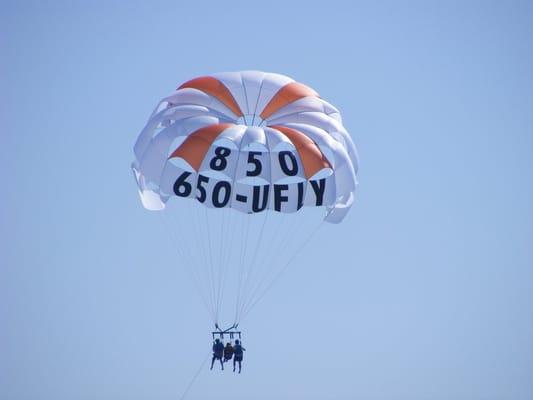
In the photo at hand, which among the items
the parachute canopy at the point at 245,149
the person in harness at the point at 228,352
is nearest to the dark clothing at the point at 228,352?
the person in harness at the point at 228,352

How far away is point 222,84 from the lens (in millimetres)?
29703

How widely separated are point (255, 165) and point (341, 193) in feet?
8.81

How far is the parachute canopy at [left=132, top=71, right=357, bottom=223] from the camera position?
1124 inches

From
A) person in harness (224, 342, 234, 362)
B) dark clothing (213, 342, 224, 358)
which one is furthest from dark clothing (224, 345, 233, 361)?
dark clothing (213, 342, 224, 358)

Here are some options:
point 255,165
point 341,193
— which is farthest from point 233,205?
point 341,193

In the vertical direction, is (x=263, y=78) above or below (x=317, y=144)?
above

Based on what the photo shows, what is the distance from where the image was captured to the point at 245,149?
2864 centimetres

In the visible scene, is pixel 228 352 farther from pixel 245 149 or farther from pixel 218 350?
pixel 245 149

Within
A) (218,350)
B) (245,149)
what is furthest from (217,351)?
(245,149)

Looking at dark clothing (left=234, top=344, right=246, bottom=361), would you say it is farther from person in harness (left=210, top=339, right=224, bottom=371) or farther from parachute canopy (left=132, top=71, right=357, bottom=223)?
parachute canopy (left=132, top=71, right=357, bottom=223)

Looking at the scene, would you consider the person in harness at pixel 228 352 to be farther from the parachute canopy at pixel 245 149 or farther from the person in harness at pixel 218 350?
the parachute canopy at pixel 245 149

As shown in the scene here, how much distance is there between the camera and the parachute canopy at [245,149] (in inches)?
1124

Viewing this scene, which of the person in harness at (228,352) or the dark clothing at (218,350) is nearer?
the dark clothing at (218,350)

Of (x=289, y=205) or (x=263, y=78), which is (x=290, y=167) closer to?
(x=289, y=205)
